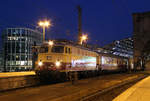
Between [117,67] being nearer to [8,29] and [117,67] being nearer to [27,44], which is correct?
[27,44]

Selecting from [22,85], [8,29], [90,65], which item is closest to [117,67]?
[90,65]

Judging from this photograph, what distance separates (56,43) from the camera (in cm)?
1830

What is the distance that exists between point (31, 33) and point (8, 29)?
732 cm

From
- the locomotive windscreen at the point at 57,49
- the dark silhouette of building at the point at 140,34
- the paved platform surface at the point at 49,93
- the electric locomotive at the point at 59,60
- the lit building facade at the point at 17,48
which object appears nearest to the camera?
the paved platform surface at the point at 49,93

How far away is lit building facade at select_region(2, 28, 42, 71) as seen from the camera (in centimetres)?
5962

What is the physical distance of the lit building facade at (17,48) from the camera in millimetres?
59625

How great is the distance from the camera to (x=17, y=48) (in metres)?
60.4

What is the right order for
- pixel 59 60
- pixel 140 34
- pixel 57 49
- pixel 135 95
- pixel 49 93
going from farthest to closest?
pixel 140 34 < pixel 57 49 < pixel 59 60 < pixel 49 93 < pixel 135 95

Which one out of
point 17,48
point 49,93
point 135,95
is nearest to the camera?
point 135,95

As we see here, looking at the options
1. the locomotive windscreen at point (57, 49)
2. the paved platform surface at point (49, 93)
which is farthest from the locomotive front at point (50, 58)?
the paved platform surface at point (49, 93)

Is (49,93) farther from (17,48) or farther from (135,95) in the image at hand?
(17,48)

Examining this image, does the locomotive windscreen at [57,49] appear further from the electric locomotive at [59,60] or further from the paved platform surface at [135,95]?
the paved platform surface at [135,95]

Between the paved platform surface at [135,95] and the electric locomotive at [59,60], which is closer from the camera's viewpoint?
the paved platform surface at [135,95]

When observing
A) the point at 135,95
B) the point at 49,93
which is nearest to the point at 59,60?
the point at 49,93
